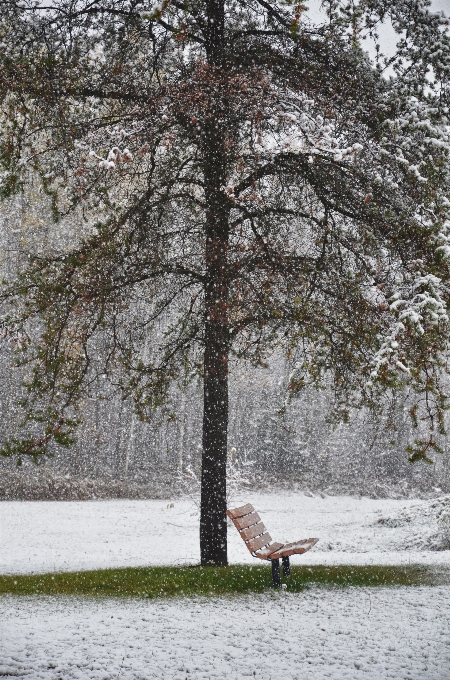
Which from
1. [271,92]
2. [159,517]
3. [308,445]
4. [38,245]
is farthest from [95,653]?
[308,445]

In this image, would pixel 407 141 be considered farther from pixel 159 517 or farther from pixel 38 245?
pixel 38 245

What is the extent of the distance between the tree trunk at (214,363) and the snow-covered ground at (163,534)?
217 cm

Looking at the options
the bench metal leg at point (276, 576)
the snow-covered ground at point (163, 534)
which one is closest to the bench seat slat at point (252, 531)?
the bench metal leg at point (276, 576)

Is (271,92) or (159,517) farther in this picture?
(159,517)

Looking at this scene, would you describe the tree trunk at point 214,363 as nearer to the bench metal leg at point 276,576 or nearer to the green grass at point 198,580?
the green grass at point 198,580

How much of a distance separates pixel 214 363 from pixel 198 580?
276 centimetres

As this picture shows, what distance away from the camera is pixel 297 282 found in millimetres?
7617

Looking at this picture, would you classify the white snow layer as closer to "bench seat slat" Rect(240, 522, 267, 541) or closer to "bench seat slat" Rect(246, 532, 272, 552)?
"bench seat slat" Rect(246, 532, 272, 552)

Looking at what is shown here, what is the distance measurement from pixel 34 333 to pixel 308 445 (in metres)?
13.2

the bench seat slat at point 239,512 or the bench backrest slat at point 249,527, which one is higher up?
the bench seat slat at point 239,512

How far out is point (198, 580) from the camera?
721cm

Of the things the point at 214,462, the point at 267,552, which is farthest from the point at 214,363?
the point at 267,552

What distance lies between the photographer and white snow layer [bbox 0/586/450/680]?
14.2 ft

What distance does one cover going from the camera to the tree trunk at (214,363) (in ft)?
26.5
